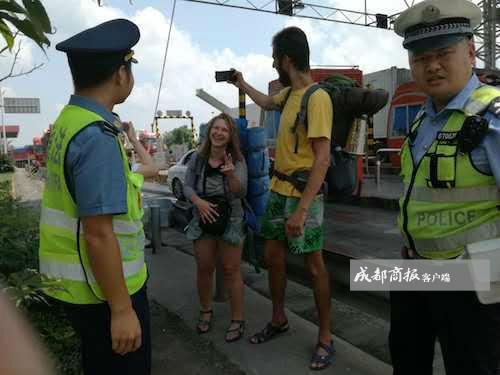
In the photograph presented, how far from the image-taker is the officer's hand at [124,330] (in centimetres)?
146

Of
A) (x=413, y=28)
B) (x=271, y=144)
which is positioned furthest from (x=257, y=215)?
(x=271, y=144)

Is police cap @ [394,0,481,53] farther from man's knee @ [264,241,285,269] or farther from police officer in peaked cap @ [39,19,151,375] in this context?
man's knee @ [264,241,285,269]

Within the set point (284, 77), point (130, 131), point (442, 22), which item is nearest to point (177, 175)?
point (284, 77)

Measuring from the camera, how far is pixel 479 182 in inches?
60.8

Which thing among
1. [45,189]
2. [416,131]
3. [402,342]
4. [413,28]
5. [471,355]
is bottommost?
[402,342]

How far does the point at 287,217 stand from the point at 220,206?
1.87 ft

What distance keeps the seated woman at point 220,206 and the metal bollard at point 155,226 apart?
7.18 ft

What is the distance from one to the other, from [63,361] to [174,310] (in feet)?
5.35

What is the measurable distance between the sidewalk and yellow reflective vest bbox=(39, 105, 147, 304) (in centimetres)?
144

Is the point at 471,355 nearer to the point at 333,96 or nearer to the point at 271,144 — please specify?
the point at 333,96

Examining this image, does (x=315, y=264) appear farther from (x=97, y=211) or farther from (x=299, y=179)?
(x=97, y=211)

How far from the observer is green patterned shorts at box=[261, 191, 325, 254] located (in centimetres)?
265

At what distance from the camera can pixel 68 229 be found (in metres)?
1.47

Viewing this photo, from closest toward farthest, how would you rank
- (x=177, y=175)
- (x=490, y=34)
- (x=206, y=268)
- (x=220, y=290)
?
1. (x=206, y=268)
2. (x=220, y=290)
3. (x=177, y=175)
4. (x=490, y=34)
